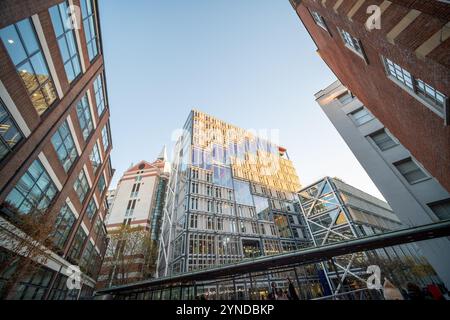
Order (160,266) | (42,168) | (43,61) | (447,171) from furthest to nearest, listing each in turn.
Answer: (160,266), (42,168), (43,61), (447,171)

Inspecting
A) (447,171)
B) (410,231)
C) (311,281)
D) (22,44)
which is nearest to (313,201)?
(311,281)

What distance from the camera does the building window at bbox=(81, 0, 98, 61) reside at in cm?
1451

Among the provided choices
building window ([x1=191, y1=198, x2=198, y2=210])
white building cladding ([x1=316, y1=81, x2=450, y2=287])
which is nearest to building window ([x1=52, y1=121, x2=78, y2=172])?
building window ([x1=191, y1=198, x2=198, y2=210])

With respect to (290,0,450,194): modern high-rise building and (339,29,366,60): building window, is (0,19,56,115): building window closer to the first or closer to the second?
(290,0,450,194): modern high-rise building

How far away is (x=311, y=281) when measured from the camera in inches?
1399

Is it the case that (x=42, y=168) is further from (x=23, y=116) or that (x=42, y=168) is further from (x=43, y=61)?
(x=43, y=61)

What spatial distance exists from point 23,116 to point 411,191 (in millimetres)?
25868

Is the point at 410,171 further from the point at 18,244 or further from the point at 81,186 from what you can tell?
the point at 81,186

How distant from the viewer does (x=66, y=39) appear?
12906 millimetres

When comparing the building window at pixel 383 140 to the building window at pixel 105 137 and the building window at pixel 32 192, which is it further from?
the building window at pixel 105 137

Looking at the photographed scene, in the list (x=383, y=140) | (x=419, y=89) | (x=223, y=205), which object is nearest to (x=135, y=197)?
(x=223, y=205)

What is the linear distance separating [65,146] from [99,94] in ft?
27.1

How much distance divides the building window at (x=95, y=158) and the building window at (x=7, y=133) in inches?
477

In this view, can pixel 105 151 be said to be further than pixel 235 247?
No
